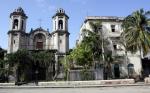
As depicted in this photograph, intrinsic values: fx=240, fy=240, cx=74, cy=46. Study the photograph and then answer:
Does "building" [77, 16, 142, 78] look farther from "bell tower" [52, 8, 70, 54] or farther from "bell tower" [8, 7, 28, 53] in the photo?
"bell tower" [8, 7, 28, 53]

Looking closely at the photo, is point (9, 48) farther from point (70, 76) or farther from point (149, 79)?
point (149, 79)

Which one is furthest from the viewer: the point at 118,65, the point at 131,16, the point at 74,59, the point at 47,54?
the point at 47,54

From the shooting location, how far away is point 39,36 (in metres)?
53.6

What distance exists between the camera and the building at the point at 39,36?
165 ft

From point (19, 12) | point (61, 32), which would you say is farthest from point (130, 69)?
point (19, 12)

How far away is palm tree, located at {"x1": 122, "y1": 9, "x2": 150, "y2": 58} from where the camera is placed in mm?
34781

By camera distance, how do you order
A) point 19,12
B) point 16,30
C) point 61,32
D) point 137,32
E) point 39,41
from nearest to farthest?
point 137,32
point 16,30
point 61,32
point 19,12
point 39,41

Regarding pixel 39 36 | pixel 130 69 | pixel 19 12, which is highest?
pixel 19 12

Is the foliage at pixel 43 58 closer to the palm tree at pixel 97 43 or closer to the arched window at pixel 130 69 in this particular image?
the palm tree at pixel 97 43

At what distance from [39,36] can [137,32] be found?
81.6 ft

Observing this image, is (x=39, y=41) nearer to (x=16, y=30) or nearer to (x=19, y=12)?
(x=16, y=30)

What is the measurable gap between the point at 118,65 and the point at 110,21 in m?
8.47

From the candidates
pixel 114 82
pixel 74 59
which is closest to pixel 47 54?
pixel 74 59

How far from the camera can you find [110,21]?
45250mm
